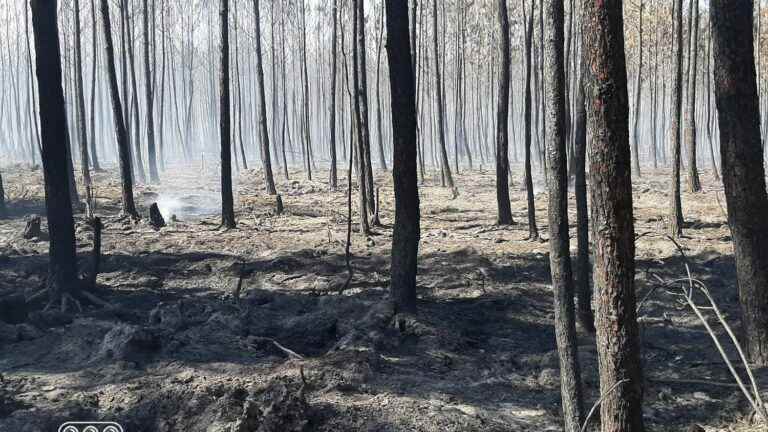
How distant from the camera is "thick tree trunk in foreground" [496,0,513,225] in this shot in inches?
518

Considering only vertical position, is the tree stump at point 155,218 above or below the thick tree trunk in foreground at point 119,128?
below

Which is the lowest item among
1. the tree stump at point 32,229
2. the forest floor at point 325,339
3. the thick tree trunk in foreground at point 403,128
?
the forest floor at point 325,339

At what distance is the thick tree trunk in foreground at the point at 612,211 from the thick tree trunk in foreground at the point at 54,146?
7.51m

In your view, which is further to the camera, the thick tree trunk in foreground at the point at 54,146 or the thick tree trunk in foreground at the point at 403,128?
the thick tree trunk in foreground at the point at 54,146

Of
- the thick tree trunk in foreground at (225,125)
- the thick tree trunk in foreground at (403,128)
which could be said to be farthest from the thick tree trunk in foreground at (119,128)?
the thick tree trunk in foreground at (403,128)

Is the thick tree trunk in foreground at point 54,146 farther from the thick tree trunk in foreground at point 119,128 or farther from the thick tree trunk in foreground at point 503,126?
the thick tree trunk in foreground at point 503,126

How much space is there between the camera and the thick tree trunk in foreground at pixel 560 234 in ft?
15.9

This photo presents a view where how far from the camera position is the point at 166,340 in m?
7.21

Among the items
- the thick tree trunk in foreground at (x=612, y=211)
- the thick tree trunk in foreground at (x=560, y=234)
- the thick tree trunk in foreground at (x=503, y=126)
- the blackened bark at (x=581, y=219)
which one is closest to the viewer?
the thick tree trunk in foreground at (x=612, y=211)

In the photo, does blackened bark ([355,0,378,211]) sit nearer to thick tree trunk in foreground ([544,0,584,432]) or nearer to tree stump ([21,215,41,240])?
tree stump ([21,215,41,240])

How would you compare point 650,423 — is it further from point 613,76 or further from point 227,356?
point 227,356

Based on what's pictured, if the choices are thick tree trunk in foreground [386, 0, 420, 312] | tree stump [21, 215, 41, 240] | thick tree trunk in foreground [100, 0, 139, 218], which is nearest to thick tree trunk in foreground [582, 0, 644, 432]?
thick tree trunk in foreground [386, 0, 420, 312]

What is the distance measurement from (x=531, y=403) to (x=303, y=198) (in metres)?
15.8

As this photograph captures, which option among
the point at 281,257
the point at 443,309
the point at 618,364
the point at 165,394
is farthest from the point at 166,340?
the point at 618,364
